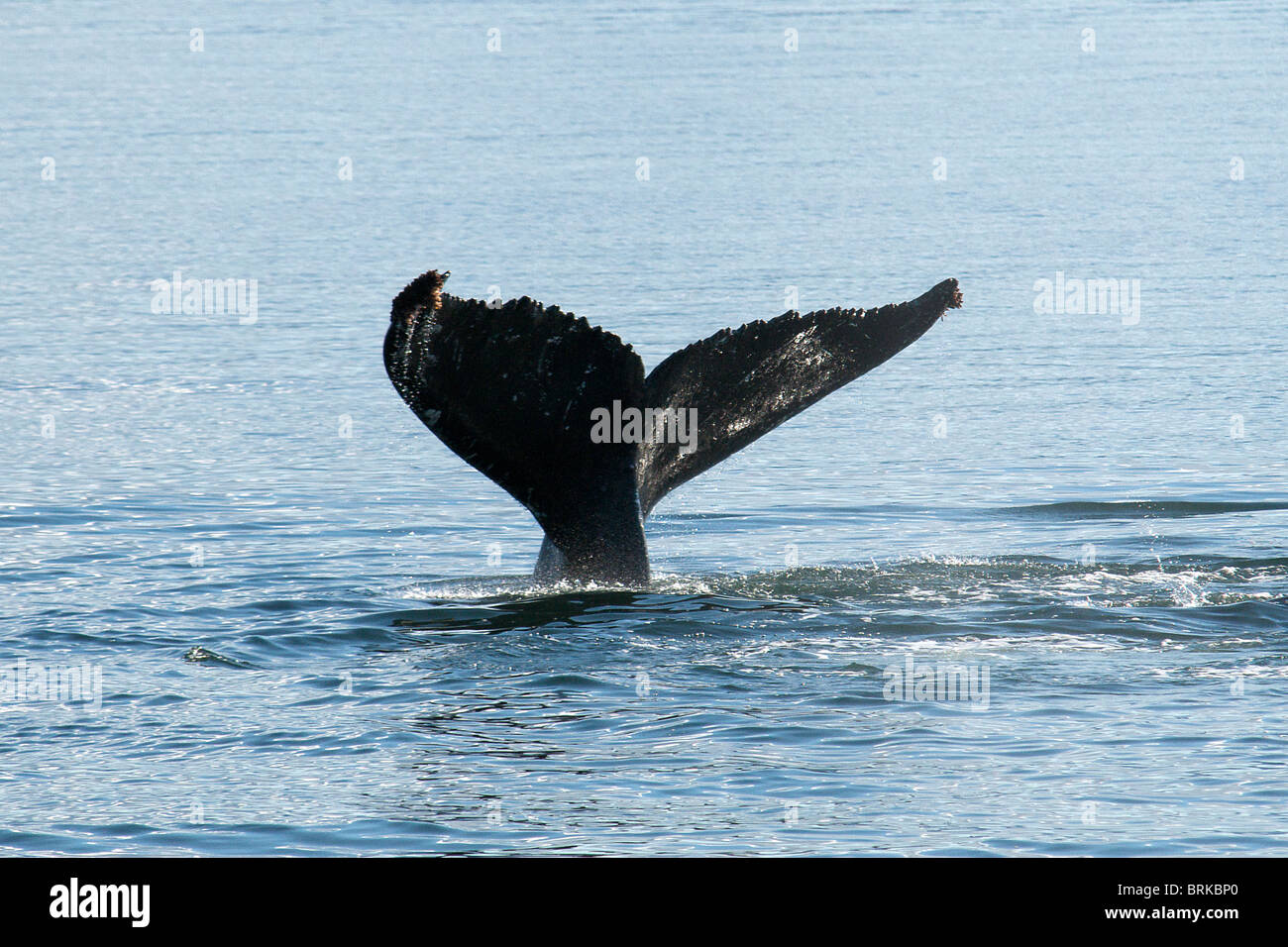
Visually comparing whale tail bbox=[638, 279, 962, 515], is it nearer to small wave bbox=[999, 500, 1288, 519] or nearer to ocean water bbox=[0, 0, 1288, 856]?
ocean water bbox=[0, 0, 1288, 856]

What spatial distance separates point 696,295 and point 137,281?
20.7 ft

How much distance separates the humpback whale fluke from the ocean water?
0.55 m

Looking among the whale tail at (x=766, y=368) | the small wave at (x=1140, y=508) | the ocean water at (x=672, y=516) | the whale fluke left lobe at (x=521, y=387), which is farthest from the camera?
the small wave at (x=1140, y=508)

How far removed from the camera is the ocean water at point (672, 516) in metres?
6.44

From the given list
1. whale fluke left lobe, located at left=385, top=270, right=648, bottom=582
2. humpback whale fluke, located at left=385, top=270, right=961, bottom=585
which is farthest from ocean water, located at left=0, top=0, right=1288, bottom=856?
whale fluke left lobe, located at left=385, top=270, right=648, bottom=582

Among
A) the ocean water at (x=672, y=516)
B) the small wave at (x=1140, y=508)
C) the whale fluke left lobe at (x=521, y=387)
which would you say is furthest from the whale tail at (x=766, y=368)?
the small wave at (x=1140, y=508)

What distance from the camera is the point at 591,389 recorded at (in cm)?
773

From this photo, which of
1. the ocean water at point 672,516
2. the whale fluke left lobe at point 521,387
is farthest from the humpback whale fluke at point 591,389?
the ocean water at point 672,516

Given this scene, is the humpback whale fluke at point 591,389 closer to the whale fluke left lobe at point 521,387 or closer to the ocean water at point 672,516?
the whale fluke left lobe at point 521,387

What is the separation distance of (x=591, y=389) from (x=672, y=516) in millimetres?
3781

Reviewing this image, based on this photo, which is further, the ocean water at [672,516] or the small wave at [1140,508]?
the small wave at [1140,508]

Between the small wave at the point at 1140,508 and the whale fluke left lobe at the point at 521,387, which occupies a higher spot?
the whale fluke left lobe at the point at 521,387

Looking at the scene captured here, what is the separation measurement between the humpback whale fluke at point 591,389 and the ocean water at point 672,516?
0.55 meters

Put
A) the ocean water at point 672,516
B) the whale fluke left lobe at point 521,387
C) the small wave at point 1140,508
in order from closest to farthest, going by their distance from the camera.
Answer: the ocean water at point 672,516, the whale fluke left lobe at point 521,387, the small wave at point 1140,508
